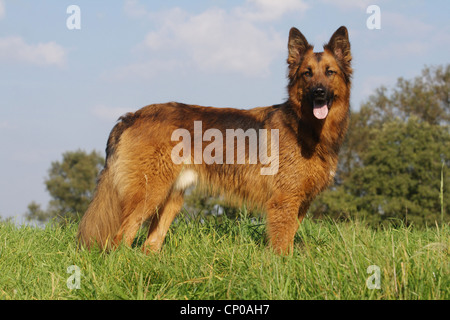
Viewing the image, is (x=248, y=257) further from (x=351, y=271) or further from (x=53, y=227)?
(x=53, y=227)

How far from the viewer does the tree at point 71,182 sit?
37.6 m

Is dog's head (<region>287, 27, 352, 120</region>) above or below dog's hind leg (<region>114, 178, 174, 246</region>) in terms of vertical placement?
Answer: above

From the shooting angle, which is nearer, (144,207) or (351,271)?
(351,271)

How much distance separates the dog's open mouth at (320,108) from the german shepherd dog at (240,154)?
12mm

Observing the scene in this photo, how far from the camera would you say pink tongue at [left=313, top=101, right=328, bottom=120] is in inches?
200

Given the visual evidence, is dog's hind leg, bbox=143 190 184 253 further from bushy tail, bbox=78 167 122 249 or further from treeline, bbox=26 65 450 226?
treeline, bbox=26 65 450 226

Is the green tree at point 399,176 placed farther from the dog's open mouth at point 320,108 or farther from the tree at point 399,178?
the dog's open mouth at point 320,108

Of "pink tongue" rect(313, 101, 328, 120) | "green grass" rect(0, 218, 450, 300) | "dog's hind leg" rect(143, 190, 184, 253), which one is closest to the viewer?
"green grass" rect(0, 218, 450, 300)

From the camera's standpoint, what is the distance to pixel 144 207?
5203 mm

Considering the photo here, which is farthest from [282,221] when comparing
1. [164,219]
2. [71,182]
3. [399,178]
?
[71,182]

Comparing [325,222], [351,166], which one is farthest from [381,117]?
[325,222]

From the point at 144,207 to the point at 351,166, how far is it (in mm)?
29217

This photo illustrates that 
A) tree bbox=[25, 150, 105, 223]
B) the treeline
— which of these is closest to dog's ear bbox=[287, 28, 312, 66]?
the treeline

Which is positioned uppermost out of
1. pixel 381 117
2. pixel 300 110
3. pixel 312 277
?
pixel 381 117
